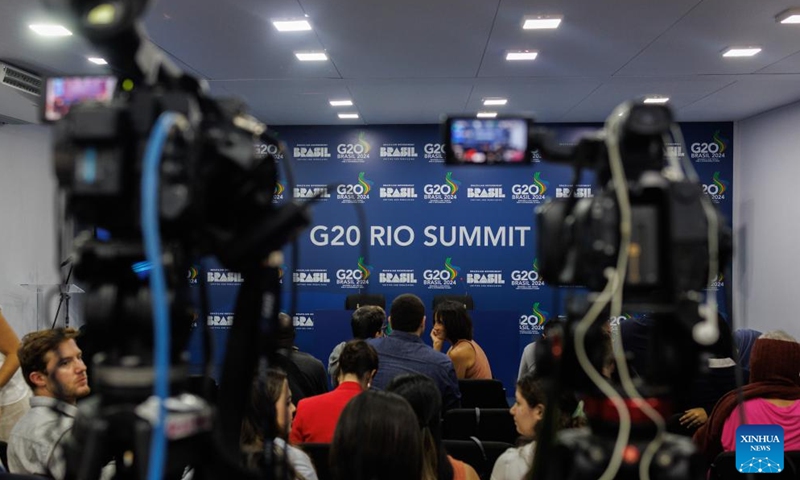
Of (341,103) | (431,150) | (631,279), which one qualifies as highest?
(341,103)

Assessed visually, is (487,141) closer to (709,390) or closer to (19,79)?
(709,390)

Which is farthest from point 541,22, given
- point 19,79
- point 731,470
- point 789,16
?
point 19,79

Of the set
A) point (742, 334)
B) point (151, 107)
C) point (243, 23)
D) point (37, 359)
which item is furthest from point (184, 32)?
point (742, 334)

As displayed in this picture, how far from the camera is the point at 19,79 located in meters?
5.51

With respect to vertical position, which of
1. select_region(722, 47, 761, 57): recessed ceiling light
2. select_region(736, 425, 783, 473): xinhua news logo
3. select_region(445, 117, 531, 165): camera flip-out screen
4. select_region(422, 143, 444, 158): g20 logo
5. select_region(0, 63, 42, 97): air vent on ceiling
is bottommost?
select_region(736, 425, 783, 473): xinhua news logo

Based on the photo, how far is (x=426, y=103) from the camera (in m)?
6.98

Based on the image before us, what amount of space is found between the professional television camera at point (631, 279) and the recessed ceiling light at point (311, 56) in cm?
435

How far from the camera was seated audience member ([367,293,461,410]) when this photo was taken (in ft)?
10.7

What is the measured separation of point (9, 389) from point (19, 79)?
10.8 ft

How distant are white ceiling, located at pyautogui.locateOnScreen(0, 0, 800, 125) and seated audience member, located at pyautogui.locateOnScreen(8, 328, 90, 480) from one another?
7.84ft

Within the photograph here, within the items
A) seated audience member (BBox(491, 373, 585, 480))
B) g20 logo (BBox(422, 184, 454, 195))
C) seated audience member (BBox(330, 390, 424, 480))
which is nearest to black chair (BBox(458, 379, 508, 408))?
seated audience member (BBox(491, 373, 585, 480))

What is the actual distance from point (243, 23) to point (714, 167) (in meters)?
5.99

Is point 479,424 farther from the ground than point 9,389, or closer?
closer

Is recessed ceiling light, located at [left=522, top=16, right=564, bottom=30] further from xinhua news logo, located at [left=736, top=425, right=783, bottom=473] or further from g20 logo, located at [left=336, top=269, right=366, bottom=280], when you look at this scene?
g20 logo, located at [left=336, top=269, right=366, bottom=280]
